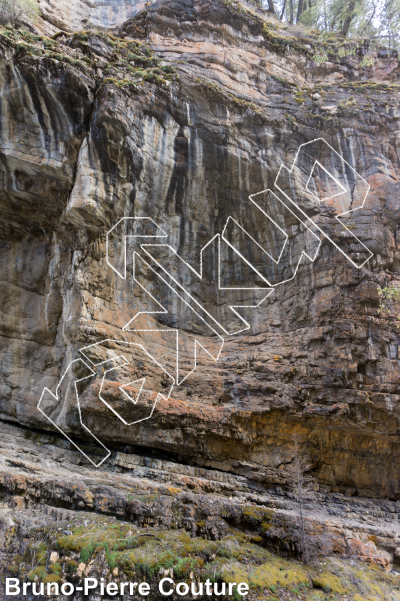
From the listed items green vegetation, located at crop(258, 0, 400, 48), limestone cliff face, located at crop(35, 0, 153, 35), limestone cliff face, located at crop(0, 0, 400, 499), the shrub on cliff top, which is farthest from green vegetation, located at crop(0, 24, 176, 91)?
green vegetation, located at crop(258, 0, 400, 48)

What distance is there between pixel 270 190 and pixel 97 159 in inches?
308

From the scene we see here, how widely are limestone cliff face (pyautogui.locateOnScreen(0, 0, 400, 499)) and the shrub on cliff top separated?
6.21 ft

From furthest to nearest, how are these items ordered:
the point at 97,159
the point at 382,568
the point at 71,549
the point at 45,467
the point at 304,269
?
the point at 304,269
the point at 97,159
the point at 45,467
the point at 382,568
the point at 71,549

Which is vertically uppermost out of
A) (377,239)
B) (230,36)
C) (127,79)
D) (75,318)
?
(230,36)

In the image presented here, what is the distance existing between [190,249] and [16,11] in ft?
39.3

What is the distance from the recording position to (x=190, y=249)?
1811cm

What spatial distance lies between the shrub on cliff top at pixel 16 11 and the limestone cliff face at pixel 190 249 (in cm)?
189

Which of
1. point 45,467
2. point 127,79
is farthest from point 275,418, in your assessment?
point 127,79

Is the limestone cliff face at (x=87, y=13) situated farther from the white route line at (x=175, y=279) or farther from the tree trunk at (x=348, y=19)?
the tree trunk at (x=348, y=19)

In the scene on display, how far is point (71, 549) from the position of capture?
9453mm

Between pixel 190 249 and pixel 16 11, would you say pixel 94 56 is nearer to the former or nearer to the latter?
pixel 16 11

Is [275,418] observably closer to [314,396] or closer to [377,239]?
[314,396]

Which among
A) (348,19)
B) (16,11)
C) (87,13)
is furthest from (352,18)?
(16,11)

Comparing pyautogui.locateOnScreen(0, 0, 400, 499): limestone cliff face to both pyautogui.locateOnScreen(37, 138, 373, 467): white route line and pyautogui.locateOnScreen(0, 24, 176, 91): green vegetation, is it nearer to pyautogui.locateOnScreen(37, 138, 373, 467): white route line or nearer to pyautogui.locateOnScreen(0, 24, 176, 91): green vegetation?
pyautogui.locateOnScreen(0, 24, 176, 91): green vegetation
